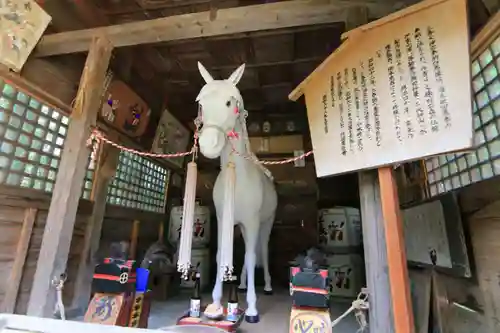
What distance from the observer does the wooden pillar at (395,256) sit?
1.69 m

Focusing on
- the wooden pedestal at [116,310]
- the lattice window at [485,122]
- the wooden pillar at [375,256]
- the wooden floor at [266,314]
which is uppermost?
the lattice window at [485,122]

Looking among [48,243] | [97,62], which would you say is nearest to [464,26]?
[97,62]

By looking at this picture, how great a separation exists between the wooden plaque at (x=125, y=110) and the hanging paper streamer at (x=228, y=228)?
1833mm

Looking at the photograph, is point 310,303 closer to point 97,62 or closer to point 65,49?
point 97,62

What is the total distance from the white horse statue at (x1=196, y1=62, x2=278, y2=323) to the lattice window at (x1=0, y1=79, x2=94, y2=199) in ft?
5.25

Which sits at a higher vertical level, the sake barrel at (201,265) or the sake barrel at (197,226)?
the sake barrel at (197,226)

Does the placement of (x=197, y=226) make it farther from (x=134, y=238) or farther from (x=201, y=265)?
(x=134, y=238)

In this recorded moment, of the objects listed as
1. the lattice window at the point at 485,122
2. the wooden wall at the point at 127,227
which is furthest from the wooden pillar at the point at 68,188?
the lattice window at the point at 485,122

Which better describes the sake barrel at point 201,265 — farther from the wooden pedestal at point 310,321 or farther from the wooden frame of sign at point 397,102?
the wooden frame of sign at point 397,102

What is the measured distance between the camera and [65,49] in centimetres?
291

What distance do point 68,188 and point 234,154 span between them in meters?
1.45

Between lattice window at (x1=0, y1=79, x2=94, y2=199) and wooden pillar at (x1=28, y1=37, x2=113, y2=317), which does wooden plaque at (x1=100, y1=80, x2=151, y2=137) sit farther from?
wooden pillar at (x1=28, y1=37, x2=113, y2=317)

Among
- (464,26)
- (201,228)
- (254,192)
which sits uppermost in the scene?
(464,26)

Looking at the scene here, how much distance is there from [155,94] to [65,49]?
62.5 inches
